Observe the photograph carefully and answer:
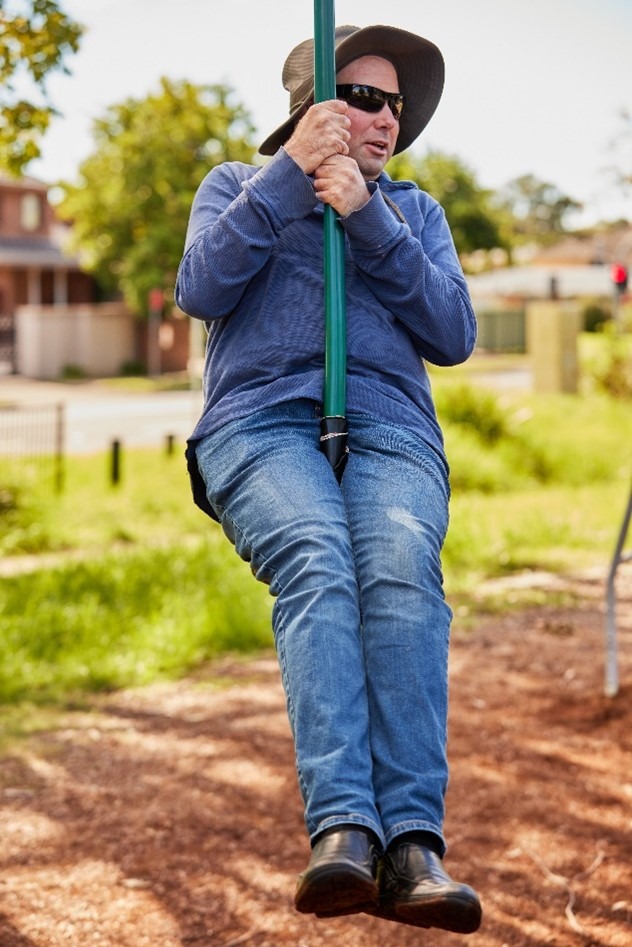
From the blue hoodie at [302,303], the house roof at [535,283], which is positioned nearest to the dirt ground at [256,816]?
the blue hoodie at [302,303]

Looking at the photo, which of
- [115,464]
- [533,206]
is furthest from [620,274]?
[533,206]

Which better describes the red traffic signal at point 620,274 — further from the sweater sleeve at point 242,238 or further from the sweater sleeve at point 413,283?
the sweater sleeve at point 242,238

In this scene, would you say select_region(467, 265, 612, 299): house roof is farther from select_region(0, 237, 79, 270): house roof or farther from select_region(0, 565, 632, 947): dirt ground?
select_region(0, 565, 632, 947): dirt ground

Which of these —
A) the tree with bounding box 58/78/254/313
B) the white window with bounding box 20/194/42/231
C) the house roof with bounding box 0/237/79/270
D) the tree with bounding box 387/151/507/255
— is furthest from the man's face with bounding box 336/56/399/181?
the white window with bounding box 20/194/42/231

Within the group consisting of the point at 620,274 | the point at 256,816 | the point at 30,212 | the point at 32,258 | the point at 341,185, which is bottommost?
the point at 256,816

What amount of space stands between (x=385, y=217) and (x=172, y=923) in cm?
214

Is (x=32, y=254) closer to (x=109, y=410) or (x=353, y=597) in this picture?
(x=109, y=410)

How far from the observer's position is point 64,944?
346cm

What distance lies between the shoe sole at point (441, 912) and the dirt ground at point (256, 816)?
1.40 m

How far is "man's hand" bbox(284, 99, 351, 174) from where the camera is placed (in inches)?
105

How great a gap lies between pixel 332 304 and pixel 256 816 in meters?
2.46

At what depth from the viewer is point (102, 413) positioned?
893 inches

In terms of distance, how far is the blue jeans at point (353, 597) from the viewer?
2338 mm

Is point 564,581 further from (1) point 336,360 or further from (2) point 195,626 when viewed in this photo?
(1) point 336,360
